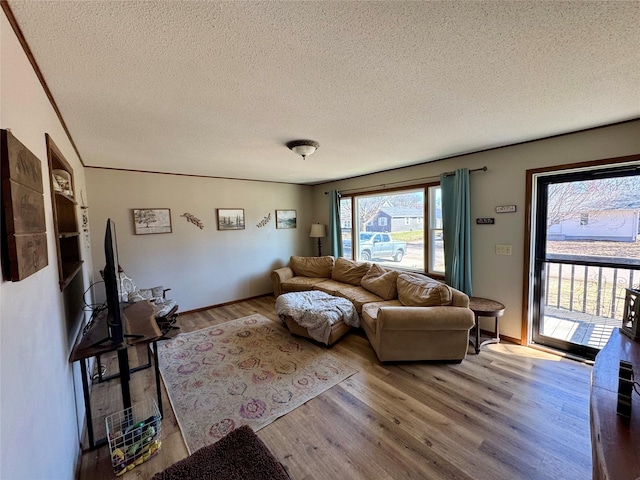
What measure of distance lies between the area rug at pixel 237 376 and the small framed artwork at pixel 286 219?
2.48 metres

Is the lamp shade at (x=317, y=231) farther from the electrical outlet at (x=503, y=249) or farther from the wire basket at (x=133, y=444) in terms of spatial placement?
the wire basket at (x=133, y=444)

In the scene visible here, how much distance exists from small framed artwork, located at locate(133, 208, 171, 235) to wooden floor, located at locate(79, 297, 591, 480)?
2151mm

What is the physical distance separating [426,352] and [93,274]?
4.38 metres

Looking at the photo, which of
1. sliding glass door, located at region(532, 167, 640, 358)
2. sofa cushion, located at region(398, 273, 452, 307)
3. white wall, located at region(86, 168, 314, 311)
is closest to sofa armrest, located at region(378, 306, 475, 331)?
sofa cushion, located at region(398, 273, 452, 307)

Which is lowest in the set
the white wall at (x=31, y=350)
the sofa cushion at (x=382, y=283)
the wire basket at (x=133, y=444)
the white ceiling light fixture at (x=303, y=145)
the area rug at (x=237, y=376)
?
the area rug at (x=237, y=376)

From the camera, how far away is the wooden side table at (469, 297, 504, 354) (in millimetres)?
2992

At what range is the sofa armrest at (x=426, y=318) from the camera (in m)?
2.69

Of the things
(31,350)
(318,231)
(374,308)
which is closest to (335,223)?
(318,231)

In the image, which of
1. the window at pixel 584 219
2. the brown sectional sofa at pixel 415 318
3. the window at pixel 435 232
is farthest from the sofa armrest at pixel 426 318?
the window at pixel 584 219

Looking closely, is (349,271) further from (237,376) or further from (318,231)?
(237,376)

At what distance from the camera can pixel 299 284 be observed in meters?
4.68

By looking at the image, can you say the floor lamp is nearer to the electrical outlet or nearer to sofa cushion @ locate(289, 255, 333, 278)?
sofa cushion @ locate(289, 255, 333, 278)

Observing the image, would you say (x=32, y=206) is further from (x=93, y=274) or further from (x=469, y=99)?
(x=93, y=274)

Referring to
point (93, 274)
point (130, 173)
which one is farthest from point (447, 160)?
point (93, 274)
